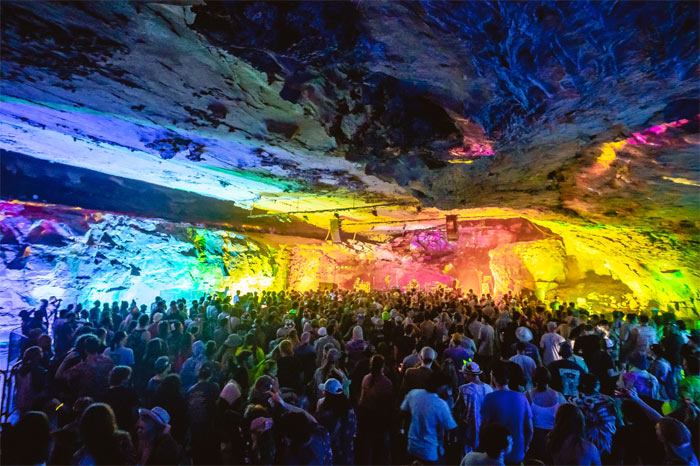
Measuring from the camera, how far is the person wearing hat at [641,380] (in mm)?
4223

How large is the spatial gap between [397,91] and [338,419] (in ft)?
12.3

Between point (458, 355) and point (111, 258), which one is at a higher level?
point (111, 258)

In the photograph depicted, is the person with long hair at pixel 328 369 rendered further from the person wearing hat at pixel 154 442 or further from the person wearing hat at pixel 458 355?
the person wearing hat at pixel 154 442

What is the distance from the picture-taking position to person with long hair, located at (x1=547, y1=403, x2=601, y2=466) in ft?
9.34

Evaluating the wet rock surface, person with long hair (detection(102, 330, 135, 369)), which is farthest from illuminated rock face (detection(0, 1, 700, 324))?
person with long hair (detection(102, 330, 135, 369))

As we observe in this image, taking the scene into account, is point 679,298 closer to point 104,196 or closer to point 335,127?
point 335,127

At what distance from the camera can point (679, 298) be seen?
36.7 feet

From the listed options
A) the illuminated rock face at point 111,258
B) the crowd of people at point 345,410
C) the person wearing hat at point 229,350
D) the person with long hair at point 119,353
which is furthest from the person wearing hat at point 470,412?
the illuminated rock face at point 111,258

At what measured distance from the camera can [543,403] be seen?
3781mm

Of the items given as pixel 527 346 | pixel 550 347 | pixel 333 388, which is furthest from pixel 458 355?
pixel 333 388

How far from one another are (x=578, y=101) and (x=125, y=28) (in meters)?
4.68

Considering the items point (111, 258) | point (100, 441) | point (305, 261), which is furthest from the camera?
point (305, 261)

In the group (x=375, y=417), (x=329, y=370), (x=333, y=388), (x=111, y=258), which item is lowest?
(x=375, y=417)

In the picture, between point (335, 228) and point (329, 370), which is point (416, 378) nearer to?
point (329, 370)
